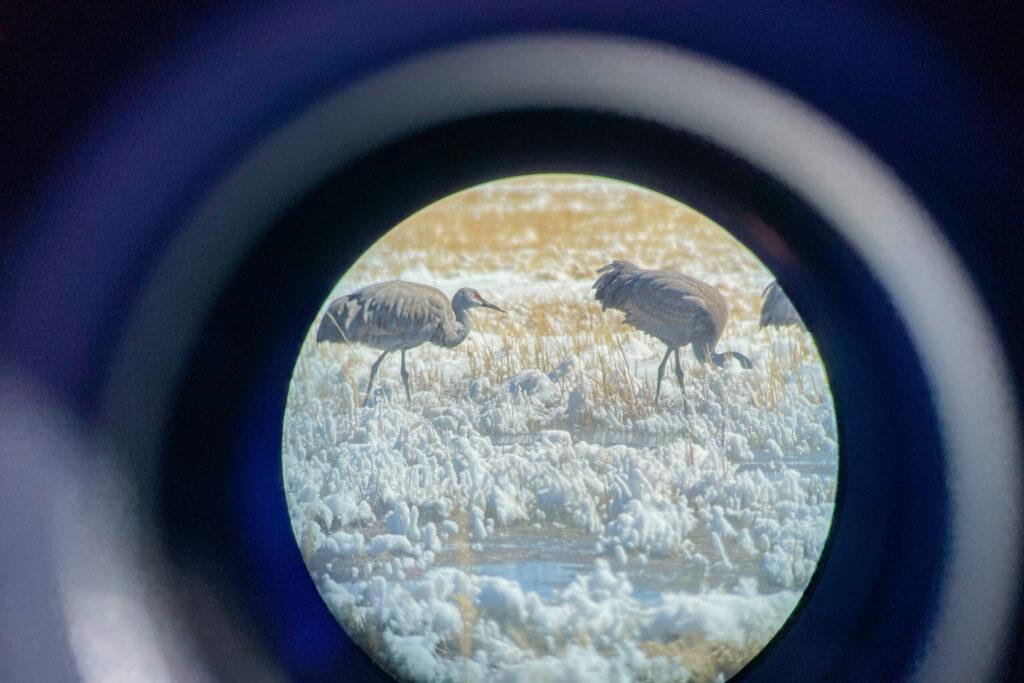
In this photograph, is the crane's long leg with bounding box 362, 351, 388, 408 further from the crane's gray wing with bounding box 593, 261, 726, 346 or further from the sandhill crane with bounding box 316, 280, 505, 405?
the crane's gray wing with bounding box 593, 261, 726, 346

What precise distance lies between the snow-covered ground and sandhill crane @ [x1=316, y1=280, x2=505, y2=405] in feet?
0.04

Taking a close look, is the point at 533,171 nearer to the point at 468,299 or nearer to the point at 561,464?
the point at 468,299

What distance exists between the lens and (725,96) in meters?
1.04

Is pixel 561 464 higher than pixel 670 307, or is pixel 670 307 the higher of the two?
pixel 670 307

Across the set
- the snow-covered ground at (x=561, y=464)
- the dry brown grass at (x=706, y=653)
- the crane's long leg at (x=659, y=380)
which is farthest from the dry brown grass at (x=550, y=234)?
the dry brown grass at (x=706, y=653)

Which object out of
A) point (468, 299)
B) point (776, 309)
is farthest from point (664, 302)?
point (468, 299)

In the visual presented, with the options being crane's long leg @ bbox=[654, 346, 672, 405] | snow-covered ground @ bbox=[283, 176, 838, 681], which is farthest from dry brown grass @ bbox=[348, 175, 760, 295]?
crane's long leg @ bbox=[654, 346, 672, 405]

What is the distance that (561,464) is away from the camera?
1.19 m

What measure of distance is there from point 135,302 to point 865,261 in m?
0.79

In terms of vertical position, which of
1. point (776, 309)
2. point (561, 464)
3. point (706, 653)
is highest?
point (776, 309)

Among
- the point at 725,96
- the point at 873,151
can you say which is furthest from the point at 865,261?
the point at 725,96

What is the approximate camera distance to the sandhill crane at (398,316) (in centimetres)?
119

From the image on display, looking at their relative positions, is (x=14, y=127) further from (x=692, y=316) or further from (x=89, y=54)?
(x=692, y=316)

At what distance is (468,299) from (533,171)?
6.9 inches
